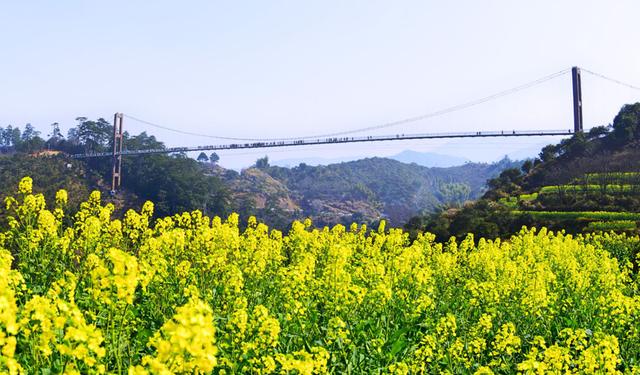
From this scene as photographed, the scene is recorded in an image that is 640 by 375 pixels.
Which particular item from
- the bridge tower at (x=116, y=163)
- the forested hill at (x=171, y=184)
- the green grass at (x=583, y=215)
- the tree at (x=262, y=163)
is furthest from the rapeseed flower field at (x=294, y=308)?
the tree at (x=262, y=163)

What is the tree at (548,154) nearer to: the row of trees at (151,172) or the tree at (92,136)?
the row of trees at (151,172)

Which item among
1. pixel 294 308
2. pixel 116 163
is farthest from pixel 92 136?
pixel 294 308

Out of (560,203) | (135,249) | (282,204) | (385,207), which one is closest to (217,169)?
(282,204)

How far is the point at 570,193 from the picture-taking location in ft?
137

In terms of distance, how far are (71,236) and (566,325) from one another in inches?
329

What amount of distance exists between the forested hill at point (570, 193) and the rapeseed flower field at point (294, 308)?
22.0 metres

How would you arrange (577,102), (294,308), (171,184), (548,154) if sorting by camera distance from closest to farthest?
(294,308) → (548,154) → (577,102) → (171,184)

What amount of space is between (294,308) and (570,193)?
3832 centimetres

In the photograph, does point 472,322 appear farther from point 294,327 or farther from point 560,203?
point 560,203

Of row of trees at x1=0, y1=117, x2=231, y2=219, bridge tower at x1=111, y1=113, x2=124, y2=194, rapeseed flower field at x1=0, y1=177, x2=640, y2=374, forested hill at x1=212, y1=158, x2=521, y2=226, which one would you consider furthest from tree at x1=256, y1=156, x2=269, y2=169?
rapeseed flower field at x1=0, y1=177, x2=640, y2=374

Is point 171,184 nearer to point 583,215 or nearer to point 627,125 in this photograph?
point 627,125

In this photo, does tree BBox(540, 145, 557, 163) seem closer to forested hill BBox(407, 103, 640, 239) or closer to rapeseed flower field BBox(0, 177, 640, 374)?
forested hill BBox(407, 103, 640, 239)

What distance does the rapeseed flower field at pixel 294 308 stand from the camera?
568 centimetres

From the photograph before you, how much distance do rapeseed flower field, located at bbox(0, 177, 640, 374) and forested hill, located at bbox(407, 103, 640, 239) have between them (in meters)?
22.0
